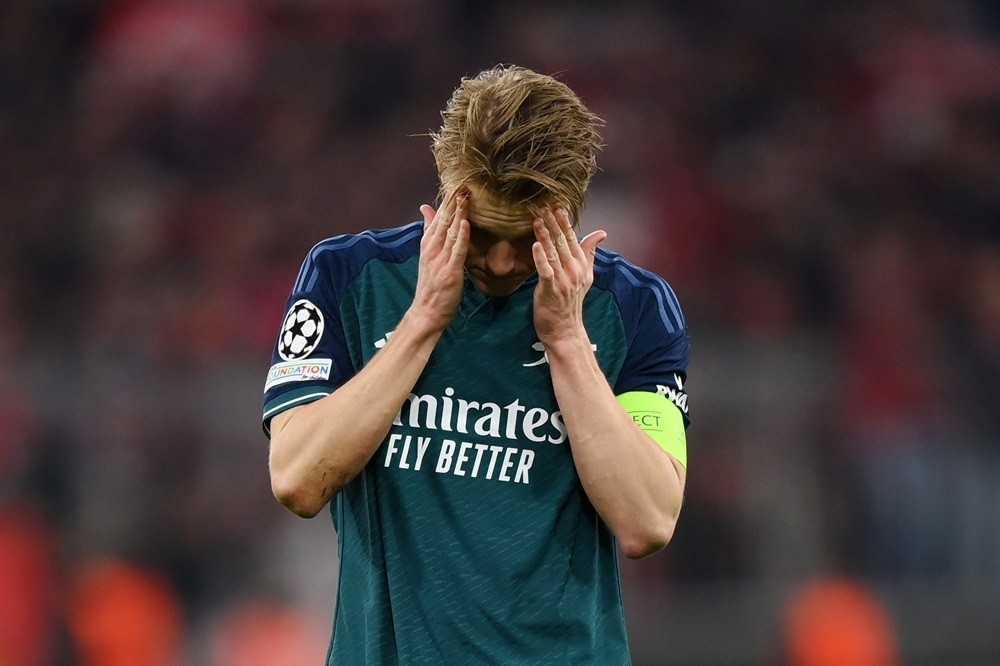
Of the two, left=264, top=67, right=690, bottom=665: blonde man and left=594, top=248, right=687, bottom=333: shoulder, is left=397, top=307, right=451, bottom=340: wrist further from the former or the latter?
left=594, top=248, right=687, bottom=333: shoulder

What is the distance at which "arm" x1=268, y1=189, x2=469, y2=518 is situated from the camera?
243 cm

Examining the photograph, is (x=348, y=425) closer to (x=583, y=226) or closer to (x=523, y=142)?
(x=523, y=142)

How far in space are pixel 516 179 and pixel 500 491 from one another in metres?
0.56

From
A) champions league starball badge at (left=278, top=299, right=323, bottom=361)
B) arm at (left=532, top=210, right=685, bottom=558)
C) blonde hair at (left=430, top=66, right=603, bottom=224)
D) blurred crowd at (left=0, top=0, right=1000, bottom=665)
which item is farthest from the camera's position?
blurred crowd at (left=0, top=0, right=1000, bottom=665)

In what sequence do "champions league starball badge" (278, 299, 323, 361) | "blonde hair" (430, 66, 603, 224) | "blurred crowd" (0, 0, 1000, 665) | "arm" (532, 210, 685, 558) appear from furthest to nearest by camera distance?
"blurred crowd" (0, 0, 1000, 665) < "champions league starball badge" (278, 299, 323, 361) < "arm" (532, 210, 685, 558) < "blonde hair" (430, 66, 603, 224)

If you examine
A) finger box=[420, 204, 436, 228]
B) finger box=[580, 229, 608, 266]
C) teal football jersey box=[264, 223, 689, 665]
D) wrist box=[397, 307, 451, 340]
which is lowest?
teal football jersey box=[264, 223, 689, 665]

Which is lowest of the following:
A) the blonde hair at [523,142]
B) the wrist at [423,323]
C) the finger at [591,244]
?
the wrist at [423,323]

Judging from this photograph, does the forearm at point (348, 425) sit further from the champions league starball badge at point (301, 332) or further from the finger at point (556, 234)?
the finger at point (556, 234)

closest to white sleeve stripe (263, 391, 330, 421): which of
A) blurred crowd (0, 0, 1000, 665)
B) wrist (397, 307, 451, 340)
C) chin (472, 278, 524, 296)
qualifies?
wrist (397, 307, 451, 340)

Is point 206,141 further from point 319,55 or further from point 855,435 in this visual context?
point 855,435

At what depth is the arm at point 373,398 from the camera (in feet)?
7.98

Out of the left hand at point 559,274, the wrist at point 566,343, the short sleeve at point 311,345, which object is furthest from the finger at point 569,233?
the short sleeve at point 311,345

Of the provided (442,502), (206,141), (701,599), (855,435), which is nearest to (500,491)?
(442,502)

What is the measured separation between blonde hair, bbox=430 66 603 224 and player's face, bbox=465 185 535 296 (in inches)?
0.9
